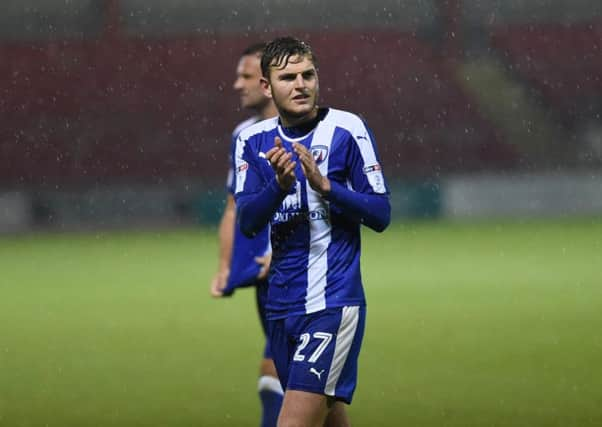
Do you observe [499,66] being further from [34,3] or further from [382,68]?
[34,3]

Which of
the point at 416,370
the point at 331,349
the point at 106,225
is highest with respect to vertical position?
the point at 331,349

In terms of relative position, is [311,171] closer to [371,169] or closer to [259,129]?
[371,169]

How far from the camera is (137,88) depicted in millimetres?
28562

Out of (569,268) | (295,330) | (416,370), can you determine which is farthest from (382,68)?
(295,330)

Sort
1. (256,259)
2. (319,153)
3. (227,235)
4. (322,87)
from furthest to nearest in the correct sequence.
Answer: (322,87)
(227,235)
(256,259)
(319,153)

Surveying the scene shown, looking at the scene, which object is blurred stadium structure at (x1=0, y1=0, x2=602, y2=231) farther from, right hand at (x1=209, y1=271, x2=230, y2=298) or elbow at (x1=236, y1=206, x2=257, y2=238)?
elbow at (x1=236, y1=206, x2=257, y2=238)

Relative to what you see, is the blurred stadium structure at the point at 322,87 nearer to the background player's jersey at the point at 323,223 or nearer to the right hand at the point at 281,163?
the background player's jersey at the point at 323,223

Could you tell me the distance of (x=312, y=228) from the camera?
3.86 m

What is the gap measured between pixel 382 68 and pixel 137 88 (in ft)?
19.1

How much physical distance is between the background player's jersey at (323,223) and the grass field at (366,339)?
6.64 ft

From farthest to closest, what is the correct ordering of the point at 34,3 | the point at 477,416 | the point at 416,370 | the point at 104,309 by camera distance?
the point at 34,3 → the point at 104,309 → the point at 416,370 → the point at 477,416

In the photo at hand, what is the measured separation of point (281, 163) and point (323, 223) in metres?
0.36

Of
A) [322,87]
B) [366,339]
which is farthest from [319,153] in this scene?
[322,87]

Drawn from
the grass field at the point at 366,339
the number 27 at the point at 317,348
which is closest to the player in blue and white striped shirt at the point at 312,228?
the number 27 at the point at 317,348
